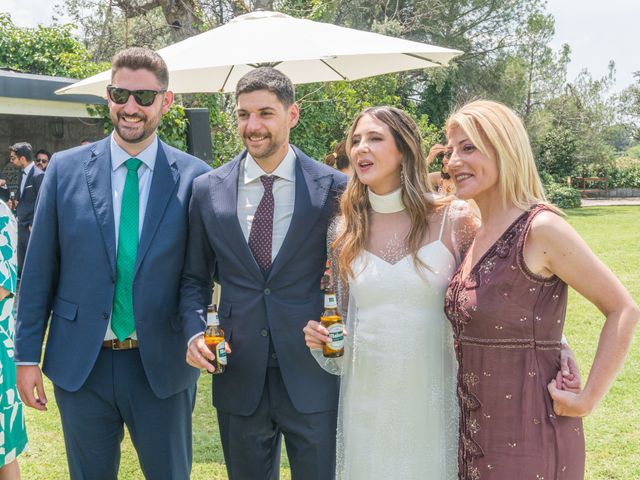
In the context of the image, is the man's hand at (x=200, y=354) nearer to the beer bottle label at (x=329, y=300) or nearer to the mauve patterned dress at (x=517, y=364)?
the beer bottle label at (x=329, y=300)

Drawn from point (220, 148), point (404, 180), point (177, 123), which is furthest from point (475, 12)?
point (404, 180)

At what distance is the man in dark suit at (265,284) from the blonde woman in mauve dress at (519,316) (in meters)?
0.73

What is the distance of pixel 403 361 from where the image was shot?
9.78ft

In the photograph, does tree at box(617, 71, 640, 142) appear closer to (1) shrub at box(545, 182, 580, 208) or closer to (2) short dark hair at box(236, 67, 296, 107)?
(1) shrub at box(545, 182, 580, 208)

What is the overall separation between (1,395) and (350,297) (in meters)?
2.04

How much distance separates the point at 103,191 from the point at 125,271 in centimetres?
39

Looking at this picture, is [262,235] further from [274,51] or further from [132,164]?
[274,51]

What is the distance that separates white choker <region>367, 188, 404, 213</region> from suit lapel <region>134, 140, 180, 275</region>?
973 millimetres

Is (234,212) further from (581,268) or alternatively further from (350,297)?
(581,268)

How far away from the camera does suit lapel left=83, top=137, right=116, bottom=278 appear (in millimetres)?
3035

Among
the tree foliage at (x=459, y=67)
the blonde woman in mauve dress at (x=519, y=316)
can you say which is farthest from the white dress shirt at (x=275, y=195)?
the tree foliage at (x=459, y=67)

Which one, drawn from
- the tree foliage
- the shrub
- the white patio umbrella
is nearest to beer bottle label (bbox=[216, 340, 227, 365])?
the white patio umbrella

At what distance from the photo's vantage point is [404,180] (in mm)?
3086

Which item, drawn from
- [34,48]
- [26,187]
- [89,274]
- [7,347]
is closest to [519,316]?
[89,274]
